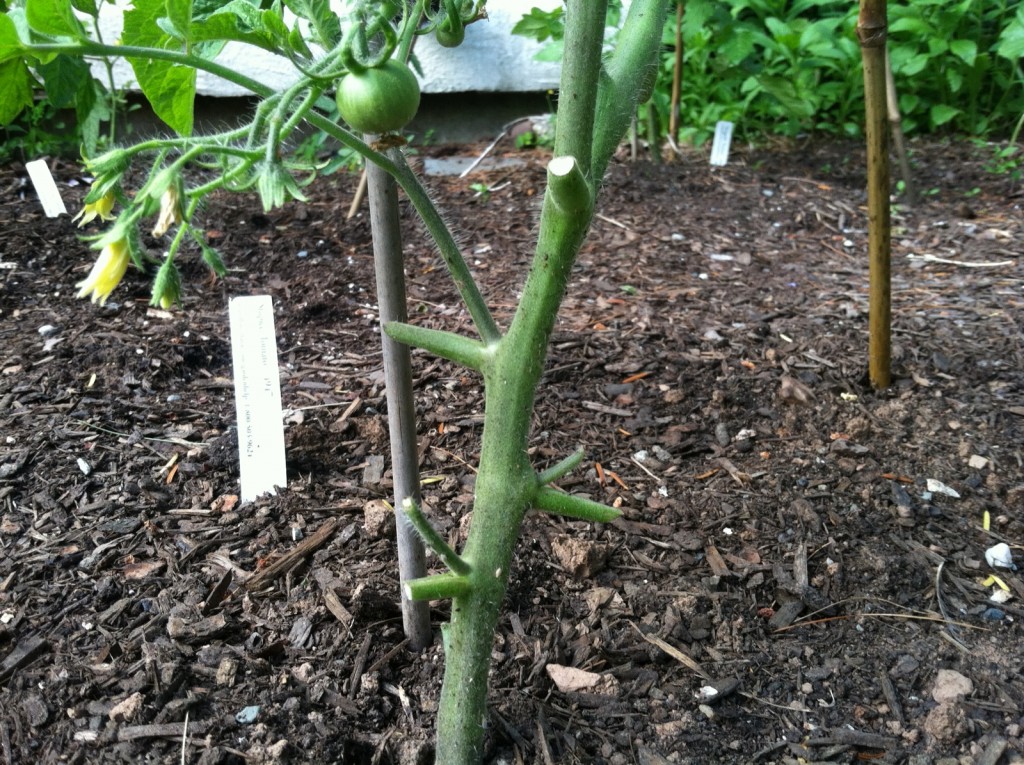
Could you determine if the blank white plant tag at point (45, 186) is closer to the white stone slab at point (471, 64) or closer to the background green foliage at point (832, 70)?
the white stone slab at point (471, 64)

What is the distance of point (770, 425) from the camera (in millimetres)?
2271

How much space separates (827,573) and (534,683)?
0.70 meters

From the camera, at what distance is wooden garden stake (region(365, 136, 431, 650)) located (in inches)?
50.6

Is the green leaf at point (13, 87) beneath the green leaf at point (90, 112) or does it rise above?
above

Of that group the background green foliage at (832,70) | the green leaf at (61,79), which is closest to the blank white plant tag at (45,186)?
the green leaf at (61,79)

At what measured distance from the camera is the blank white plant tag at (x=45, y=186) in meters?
2.93

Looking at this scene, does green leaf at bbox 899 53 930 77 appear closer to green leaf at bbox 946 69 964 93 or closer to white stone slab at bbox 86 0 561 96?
green leaf at bbox 946 69 964 93

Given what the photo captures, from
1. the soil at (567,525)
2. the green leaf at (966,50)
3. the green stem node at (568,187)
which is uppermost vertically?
the green leaf at (966,50)

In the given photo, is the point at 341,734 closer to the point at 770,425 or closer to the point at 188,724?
the point at 188,724

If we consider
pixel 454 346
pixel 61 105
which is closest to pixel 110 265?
pixel 454 346

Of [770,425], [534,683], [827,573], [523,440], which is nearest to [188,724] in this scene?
[534,683]

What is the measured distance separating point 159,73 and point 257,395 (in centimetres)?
88

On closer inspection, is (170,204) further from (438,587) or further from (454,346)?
(438,587)

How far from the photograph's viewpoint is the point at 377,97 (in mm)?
912
